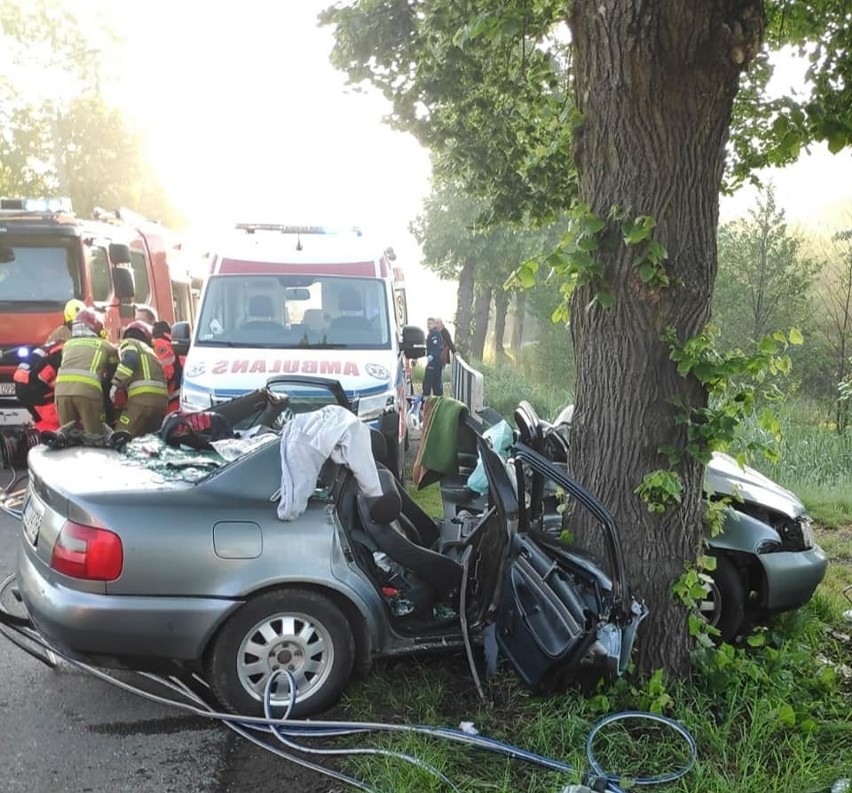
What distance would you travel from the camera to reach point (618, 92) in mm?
3533

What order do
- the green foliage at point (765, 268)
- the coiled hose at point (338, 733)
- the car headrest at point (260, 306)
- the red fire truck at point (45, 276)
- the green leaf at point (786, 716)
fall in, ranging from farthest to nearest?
the green foliage at point (765, 268)
the red fire truck at point (45, 276)
the car headrest at point (260, 306)
the green leaf at point (786, 716)
the coiled hose at point (338, 733)

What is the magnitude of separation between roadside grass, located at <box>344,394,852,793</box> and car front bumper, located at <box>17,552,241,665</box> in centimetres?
78

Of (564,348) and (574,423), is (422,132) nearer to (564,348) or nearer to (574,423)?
(574,423)

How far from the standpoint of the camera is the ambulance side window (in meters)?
9.84

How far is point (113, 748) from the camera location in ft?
11.4

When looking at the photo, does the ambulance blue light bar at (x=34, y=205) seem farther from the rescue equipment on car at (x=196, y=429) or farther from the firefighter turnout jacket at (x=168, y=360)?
the rescue equipment on car at (x=196, y=429)

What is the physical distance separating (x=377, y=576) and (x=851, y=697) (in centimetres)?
234

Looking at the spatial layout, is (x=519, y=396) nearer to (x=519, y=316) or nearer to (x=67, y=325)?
(x=67, y=325)

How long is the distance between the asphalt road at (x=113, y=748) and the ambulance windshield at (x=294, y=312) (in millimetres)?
4390

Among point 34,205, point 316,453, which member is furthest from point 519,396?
point 316,453

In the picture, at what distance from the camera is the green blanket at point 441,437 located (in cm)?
423

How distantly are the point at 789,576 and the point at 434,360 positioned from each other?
1048 cm

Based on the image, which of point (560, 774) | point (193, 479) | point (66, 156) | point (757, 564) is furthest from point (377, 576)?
point (66, 156)

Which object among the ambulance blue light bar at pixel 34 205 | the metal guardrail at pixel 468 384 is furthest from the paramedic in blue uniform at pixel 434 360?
the ambulance blue light bar at pixel 34 205
